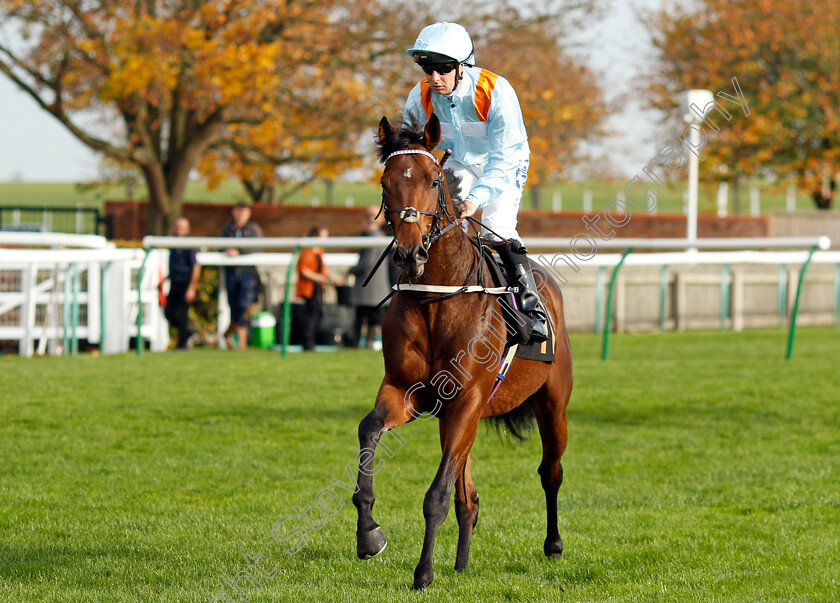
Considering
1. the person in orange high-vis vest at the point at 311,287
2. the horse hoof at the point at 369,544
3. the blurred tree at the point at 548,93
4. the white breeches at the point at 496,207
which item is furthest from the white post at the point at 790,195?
the horse hoof at the point at 369,544

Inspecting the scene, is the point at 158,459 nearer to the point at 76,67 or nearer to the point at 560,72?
the point at 76,67

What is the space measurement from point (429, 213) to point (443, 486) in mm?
1069

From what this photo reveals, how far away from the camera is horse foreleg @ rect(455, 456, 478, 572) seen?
451 centimetres

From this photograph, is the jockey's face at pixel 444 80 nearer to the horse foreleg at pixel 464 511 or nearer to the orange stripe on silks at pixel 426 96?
the orange stripe on silks at pixel 426 96

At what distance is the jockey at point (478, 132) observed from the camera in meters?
4.39

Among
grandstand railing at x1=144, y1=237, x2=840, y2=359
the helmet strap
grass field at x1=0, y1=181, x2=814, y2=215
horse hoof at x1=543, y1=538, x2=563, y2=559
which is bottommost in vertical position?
horse hoof at x1=543, y1=538, x2=563, y2=559

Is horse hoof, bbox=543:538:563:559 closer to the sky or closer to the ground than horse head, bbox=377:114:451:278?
closer to the ground

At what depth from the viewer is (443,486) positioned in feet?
13.4

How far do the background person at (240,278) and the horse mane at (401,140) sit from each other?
336 inches

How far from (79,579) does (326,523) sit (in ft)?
4.77

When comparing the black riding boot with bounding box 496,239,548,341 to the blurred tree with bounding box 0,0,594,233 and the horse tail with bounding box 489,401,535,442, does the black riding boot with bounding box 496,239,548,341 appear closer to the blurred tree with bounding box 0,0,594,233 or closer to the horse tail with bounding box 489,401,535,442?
the horse tail with bounding box 489,401,535,442

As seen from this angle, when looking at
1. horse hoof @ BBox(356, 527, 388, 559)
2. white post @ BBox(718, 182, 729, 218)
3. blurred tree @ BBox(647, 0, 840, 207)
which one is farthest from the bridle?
white post @ BBox(718, 182, 729, 218)

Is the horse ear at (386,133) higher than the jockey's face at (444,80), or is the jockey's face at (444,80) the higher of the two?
the jockey's face at (444,80)

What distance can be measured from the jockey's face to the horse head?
35 cm
